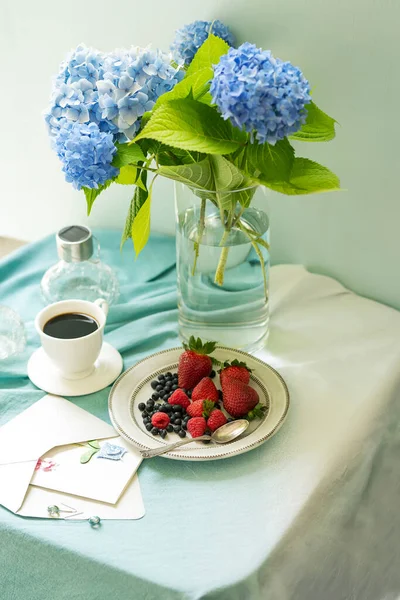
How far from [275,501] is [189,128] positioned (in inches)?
18.0

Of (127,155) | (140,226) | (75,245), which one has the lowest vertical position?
(75,245)

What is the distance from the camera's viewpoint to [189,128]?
973 millimetres

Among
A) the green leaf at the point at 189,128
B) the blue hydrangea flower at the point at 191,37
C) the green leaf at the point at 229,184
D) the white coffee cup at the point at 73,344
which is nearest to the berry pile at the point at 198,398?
the white coffee cup at the point at 73,344

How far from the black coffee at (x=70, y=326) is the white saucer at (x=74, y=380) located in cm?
7

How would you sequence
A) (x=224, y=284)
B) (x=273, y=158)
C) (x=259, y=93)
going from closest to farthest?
(x=259, y=93), (x=273, y=158), (x=224, y=284)

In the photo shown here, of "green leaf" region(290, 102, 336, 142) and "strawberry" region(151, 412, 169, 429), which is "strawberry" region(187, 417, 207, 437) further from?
"green leaf" region(290, 102, 336, 142)

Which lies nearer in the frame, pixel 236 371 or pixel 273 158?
pixel 273 158

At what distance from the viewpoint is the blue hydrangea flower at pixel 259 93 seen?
0.88m

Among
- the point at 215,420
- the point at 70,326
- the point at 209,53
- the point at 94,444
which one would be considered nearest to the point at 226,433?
the point at 215,420

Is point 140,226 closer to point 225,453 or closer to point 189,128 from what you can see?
point 189,128

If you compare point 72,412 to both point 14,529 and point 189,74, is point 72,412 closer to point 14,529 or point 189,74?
point 14,529

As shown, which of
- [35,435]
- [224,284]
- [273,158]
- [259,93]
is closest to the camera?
[259,93]

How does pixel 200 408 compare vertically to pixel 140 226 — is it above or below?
below

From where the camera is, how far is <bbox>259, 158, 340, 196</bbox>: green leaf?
1.00 metres
